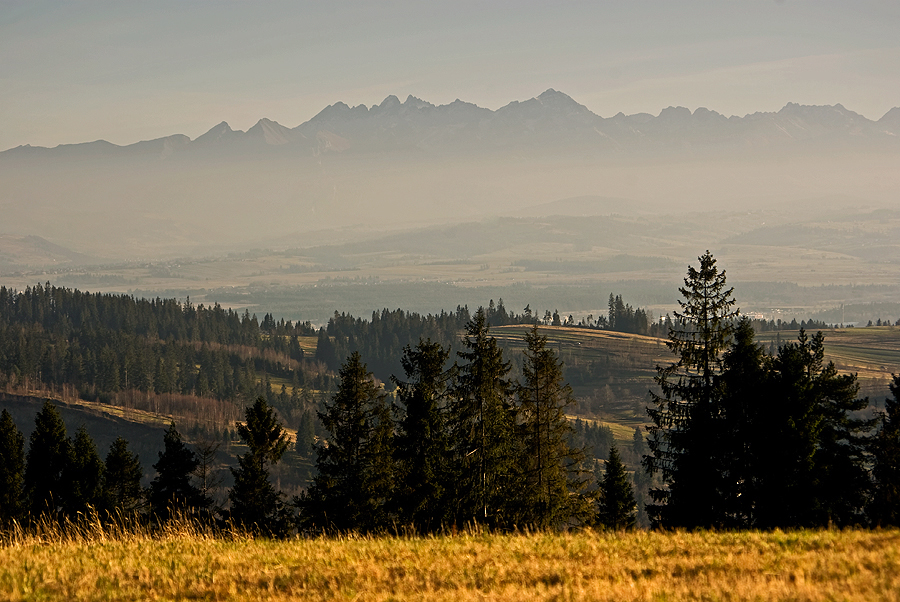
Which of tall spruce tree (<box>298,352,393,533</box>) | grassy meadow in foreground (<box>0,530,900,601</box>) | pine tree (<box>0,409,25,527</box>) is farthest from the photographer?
pine tree (<box>0,409,25,527</box>)

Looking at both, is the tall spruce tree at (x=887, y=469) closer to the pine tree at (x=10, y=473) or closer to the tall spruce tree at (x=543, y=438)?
the tall spruce tree at (x=543, y=438)

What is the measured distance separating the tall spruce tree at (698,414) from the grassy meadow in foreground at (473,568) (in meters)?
15.3

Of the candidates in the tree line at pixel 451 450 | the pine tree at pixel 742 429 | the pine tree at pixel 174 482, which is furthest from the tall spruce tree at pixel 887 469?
the pine tree at pixel 174 482

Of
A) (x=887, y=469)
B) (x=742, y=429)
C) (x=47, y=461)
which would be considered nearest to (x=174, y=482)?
(x=47, y=461)

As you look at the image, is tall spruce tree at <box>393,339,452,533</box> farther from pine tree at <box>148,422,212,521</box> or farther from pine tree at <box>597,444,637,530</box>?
pine tree at <box>148,422,212,521</box>

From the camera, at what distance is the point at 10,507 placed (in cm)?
5044

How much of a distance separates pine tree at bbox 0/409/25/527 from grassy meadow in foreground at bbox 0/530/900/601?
3489cm

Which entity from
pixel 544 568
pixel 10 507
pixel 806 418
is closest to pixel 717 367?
pixel 806 418

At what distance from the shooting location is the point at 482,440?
34.9 meters

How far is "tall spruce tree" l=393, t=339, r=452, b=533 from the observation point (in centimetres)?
3519

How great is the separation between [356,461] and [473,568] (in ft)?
76.2

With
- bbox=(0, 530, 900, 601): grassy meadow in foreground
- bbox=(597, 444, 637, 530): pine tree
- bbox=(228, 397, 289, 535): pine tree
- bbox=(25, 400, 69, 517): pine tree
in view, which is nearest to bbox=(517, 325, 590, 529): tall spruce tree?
bbox=(597, 444, 637, 530): pine tree

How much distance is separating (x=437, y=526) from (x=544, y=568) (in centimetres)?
1902

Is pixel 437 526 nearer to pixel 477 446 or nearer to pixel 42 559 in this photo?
pixel 477 446
